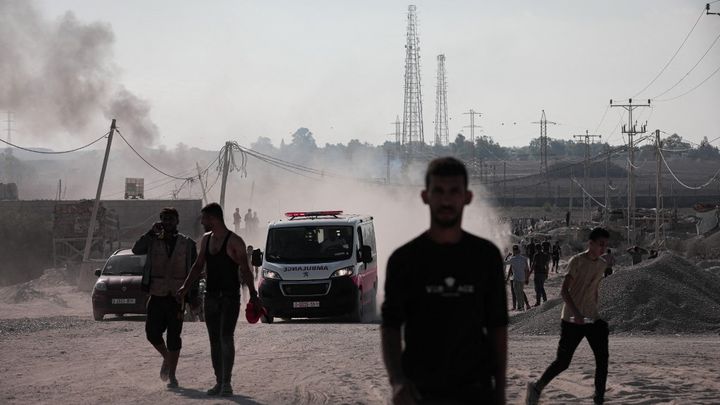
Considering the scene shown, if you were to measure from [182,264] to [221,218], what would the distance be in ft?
3.82

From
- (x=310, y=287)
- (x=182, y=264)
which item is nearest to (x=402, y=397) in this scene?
(x=182, y=264)

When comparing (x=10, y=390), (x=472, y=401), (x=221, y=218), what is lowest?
(x=10, y=390)

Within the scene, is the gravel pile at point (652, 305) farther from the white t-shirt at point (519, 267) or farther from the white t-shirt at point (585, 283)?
the white t-shirt at point (585, 283)

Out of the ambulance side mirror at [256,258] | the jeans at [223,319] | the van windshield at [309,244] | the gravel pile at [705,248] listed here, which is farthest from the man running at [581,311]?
the gravel pile at [705,248]

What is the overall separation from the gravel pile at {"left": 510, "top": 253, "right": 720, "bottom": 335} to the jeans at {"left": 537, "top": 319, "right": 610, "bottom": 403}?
11409 mm

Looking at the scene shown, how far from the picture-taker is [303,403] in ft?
38.4

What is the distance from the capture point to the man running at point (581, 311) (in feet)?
35.4

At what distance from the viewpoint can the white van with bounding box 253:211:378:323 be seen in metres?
24.8

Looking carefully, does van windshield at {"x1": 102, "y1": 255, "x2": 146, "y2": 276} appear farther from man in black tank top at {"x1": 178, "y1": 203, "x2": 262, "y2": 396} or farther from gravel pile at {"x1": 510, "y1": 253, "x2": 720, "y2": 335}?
man in black tank top at {"x1": 178, "y1": 203, "x2": 262, "y2": 396}

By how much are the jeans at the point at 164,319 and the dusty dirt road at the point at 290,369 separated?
0.58 meters

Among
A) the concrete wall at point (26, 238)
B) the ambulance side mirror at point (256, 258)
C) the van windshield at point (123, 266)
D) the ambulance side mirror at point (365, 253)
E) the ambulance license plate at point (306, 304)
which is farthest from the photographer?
the concrete wall at point (26, 238)

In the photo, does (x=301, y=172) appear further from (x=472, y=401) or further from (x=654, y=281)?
(x=472, y=401)

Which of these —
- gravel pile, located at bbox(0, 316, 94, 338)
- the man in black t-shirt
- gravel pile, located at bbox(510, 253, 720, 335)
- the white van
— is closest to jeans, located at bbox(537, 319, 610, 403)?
the man in black t-shirt

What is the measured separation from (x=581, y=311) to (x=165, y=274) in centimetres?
438
